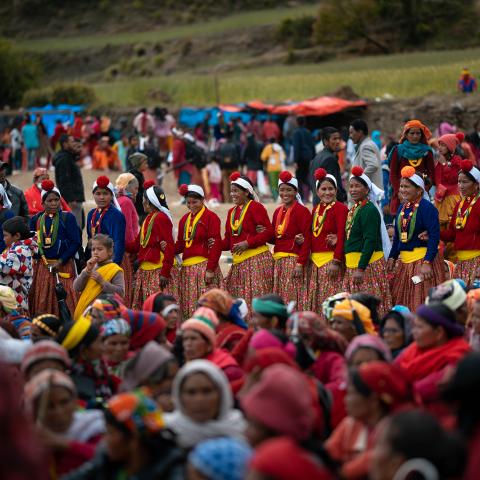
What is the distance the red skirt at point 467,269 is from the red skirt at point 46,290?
376 cm

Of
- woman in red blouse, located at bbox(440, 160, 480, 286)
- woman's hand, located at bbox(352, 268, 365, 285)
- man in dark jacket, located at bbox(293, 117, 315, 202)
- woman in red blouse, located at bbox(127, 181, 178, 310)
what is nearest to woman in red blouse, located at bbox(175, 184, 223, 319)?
woman in red blouse, located at bbox(127, 181, 178, 310)

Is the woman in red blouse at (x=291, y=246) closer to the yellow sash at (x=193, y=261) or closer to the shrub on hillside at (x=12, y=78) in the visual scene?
the yellow sash at (x=193, y=261)

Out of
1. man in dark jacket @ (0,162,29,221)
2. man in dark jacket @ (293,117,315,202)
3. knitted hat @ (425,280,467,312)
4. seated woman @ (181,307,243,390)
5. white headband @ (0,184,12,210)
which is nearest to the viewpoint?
seated woman @ (181,307,243,390)

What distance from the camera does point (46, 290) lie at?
12.1 m

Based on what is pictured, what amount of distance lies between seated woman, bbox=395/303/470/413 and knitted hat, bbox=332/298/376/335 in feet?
2.41

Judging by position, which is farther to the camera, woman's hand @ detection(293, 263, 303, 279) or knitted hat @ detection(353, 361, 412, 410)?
woman's hand @ detection(293, 263, 303, 279)

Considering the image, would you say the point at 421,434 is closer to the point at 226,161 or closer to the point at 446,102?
the point at 226,161

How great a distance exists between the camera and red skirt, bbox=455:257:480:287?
11484mm

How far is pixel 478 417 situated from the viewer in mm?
5090

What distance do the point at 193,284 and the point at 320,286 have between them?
1.32 metres

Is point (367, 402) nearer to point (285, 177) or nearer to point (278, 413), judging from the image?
point (278, 413)

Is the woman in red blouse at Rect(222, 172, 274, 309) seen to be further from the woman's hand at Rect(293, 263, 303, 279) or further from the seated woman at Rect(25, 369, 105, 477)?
the seated woman at Rect(25, 369, 105, 477)

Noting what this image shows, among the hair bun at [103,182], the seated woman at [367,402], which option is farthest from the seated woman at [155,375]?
the hair bun at [103,182]

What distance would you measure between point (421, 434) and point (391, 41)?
169 feet
